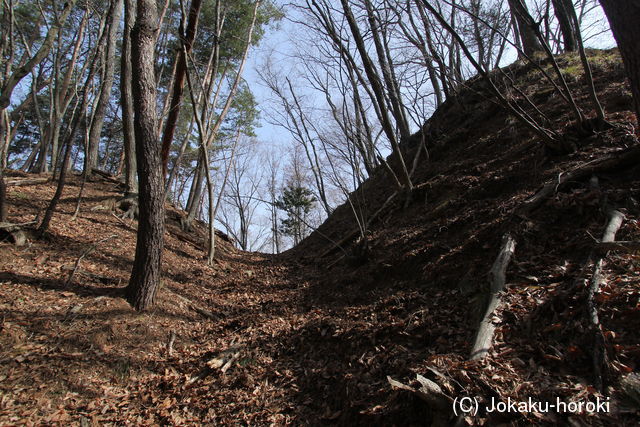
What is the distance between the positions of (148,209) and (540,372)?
4.66 m

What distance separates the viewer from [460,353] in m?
2.53

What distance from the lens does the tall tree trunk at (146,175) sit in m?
4.29

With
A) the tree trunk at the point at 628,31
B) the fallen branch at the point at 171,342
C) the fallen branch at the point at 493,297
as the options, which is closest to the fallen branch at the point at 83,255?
the fallen branch at the point at 171,342

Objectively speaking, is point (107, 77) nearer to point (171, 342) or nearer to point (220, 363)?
point (171, 342)

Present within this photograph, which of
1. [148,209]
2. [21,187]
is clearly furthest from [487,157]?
[21,187]

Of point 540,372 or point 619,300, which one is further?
point 619,300

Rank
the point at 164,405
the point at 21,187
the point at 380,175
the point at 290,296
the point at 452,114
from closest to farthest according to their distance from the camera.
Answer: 1. the point at 164,405
2. the point at 290,296
3. the point at 21,187
4. the point at 452,114
5. the point at 380,175

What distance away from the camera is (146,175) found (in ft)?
14.2

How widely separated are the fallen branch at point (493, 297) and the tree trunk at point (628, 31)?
1603 millimetres

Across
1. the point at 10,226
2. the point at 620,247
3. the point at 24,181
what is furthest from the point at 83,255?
the point at 620,247

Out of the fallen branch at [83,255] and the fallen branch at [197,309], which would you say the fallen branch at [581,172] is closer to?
the fallen branch at [197,309]

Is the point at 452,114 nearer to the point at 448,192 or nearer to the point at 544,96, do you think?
the point at 544,96

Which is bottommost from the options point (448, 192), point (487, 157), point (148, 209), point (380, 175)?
point (148, 209)

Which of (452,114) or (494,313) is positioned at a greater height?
(452,114)
